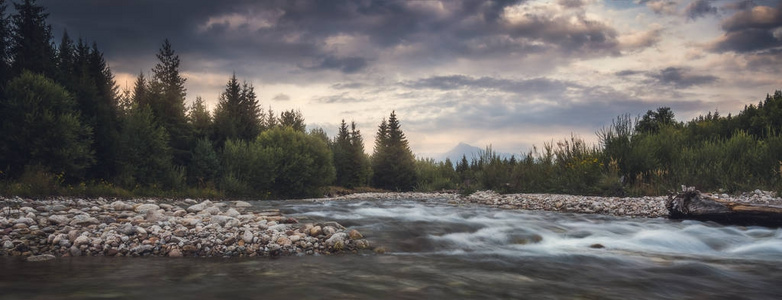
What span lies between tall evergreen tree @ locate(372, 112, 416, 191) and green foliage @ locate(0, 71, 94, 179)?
31.1m

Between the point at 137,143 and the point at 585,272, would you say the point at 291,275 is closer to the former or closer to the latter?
the point at 585,272

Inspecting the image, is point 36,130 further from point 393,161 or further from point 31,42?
point 393,161

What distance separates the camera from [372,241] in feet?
22.3

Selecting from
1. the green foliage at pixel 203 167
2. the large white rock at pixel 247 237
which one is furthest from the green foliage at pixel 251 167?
the large white rock at pixel 247 237

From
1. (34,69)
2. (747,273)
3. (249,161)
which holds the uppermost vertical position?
(34,69)

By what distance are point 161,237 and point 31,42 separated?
26.7 m

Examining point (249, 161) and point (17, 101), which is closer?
point (17, 101)

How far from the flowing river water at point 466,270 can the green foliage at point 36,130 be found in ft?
52.0

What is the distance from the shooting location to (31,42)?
2486 cm


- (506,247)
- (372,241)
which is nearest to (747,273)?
(506,247)

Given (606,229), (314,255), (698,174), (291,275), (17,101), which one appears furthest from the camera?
(17,101)

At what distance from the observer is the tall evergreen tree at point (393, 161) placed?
46.4m

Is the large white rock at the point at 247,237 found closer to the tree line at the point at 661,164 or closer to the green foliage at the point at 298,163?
the tree line at the point at 661,164

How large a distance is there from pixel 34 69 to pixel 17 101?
748 cm
